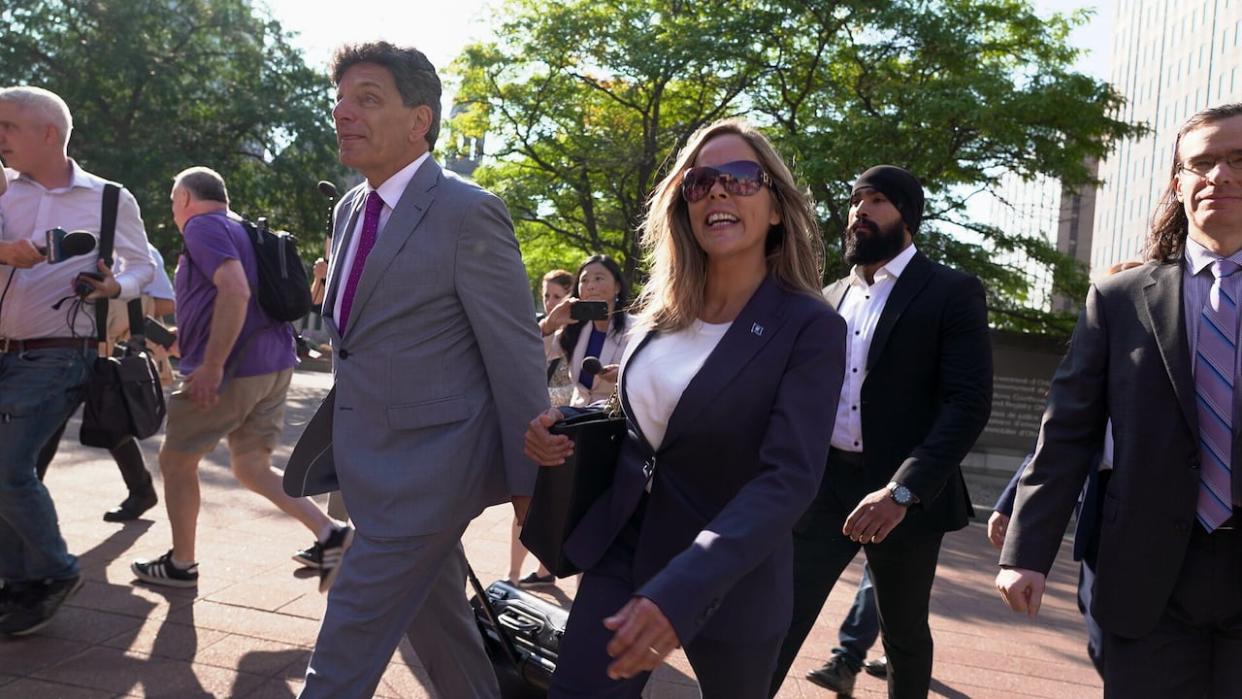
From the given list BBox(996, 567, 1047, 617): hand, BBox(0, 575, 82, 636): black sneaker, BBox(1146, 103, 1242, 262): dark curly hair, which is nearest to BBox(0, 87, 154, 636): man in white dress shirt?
BBox(0, 575, 82, 636): black sneaker

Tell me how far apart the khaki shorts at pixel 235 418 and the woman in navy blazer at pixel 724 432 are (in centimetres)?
307

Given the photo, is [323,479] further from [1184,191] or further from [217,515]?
[217,515]

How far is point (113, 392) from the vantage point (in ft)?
15.5

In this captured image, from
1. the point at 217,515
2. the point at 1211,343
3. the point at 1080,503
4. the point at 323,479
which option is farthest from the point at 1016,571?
the point at 217,515

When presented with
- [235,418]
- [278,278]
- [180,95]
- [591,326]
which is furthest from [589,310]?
[180,95]

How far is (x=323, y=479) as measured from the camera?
319 centimetres

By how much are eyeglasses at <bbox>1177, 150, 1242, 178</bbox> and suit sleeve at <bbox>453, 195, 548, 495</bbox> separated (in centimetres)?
175

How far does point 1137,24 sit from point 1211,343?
90126 millimetres

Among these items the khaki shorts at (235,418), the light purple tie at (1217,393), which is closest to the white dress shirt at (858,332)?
the light purple tie at (1217,393)

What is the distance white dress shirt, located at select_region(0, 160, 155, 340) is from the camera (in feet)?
14.5

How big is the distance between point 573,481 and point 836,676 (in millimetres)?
2595

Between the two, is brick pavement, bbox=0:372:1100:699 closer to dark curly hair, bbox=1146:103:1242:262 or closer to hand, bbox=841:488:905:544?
hand, bbox=841:488:905:544

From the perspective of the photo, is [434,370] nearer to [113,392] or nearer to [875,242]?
[875,242]

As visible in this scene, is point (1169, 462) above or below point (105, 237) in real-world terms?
below
